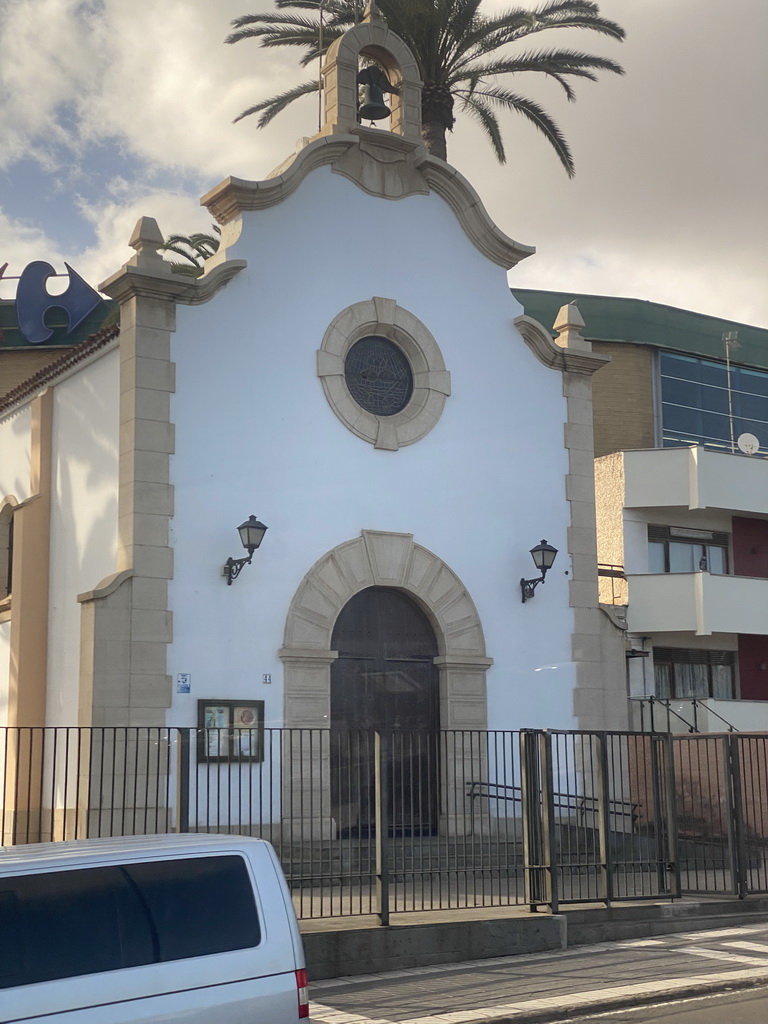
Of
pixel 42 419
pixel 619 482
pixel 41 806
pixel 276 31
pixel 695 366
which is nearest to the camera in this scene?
pixel 41 806

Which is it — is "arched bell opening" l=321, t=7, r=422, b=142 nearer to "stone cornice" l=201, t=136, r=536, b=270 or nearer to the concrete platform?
"stone cornice" l=201, t=136, r=536, b=270

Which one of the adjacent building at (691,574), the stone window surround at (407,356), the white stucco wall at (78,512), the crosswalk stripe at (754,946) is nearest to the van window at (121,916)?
the crosswalk stripe at (754,946)

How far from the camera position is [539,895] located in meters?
12.5

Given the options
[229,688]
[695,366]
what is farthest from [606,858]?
[695,366]

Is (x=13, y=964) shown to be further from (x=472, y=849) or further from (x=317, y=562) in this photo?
(x=317, y=562)

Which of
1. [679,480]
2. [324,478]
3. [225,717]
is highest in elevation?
[679,480]

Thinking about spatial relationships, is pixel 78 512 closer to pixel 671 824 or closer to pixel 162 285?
pixel 162 285

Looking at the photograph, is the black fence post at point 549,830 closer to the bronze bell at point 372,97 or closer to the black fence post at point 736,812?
the black fence post at point 736,812

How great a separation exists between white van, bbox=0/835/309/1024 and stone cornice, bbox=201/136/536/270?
12.4m

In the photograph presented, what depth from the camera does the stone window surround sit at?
58.0ft

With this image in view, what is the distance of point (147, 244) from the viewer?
1642 centimetres

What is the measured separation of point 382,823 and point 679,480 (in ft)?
52.7

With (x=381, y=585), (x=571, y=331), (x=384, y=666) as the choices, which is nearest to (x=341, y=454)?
(x=381, y=585)

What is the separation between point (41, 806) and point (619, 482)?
47.7 feet
